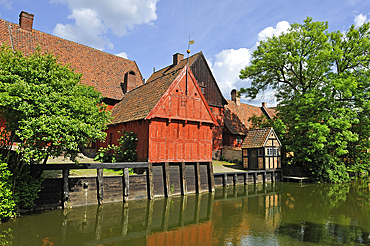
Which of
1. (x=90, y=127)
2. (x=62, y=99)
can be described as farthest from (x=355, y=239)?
(x=62, y=99)

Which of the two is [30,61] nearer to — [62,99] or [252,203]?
[62,99]

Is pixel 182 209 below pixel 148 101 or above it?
below

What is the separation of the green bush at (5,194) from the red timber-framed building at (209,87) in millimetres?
20521

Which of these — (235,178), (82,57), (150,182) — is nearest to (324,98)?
(235,178)

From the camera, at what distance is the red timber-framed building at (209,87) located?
27.4 metres

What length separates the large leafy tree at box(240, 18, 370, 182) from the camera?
2186 cm

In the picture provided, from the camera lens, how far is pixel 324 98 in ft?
71.5

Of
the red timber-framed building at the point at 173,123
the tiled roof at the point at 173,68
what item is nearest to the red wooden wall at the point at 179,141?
the red timber-framed building at the point at 173,123

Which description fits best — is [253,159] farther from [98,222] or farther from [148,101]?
[98,222]

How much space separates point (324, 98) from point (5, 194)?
23024 millimetres

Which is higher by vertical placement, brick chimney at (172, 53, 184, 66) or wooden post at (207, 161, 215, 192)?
brick chimney at (172, 53, 184, 66)

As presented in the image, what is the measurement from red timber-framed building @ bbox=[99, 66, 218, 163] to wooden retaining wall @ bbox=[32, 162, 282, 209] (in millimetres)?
711

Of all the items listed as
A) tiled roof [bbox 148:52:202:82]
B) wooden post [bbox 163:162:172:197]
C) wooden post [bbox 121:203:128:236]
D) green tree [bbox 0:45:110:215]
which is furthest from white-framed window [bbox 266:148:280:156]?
green tree [bbox 0:45:110:215]

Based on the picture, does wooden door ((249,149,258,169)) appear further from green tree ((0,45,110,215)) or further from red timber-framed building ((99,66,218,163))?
green tree ((0,45,110,215))
